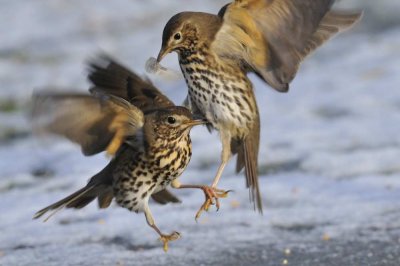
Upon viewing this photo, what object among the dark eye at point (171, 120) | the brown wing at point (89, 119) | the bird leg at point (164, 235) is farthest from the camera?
the bird leg at point (164, 235)

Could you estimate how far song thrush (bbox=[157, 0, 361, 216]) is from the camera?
6066 millimetres

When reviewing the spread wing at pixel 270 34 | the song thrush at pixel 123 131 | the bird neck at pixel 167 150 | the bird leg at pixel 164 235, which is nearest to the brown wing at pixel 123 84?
the song thrush at pixel 123 131

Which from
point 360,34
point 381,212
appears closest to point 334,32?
point 381,212

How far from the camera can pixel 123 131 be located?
19.4ft

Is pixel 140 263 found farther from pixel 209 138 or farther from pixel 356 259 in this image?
pixel 209 138

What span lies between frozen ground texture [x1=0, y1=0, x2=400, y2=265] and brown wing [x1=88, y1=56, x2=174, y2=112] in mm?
971

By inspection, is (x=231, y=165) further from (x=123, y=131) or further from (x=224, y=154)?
(x=123, y=131)

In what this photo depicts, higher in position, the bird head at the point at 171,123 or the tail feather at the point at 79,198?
the bird head at the point at 171,123

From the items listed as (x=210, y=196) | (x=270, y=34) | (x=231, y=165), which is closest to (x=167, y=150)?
(x=210, y=196)

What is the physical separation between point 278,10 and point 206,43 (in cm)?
46

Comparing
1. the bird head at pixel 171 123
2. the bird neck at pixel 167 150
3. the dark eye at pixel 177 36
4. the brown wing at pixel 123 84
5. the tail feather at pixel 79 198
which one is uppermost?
the dark eye at pixel 177 36

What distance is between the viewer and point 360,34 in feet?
40.1

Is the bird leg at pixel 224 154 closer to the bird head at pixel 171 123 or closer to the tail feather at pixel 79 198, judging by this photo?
the bird head at pixel 171 123

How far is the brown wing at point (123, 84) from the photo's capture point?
626 cm
